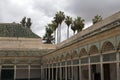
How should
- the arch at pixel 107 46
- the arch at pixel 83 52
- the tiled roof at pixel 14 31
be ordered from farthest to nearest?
the tiled roof at pixel 14 31 < the arch at pixel 83 52 < the arch at pixel 107 46

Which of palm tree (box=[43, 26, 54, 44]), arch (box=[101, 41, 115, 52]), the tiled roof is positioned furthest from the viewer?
palm tree (box=[43, 26, 54, 44])

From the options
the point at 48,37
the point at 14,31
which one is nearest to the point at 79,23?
the point at 48,37

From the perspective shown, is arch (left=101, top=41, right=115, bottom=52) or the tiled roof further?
the tiled roof

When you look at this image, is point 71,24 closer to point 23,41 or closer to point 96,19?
point 96,19

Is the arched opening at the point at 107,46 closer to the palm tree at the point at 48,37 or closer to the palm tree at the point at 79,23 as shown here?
the palm tree at the point at 79,23

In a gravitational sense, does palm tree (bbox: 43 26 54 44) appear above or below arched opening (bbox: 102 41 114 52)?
above

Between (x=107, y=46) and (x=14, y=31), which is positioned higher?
(x=14, y=31)

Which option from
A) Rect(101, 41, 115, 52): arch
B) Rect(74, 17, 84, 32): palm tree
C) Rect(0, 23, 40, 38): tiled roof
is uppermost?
Rect(74, 17, 84, 32): palm tree

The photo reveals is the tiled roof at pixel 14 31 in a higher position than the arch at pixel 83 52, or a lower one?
higher

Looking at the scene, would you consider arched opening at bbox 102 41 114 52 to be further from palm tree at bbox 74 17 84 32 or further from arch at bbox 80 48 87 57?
palm tree at bbox 74 17 84 32

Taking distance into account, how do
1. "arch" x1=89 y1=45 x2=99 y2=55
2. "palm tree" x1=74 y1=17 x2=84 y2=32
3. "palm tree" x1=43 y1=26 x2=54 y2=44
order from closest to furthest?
"arch" x1=89 y1=45 x2=99 y2=55 < "palm tree" x1=74 y1=17 x2=84 y2=32 < "palm tree" x1=43 y1=26 x2=54 y2=44

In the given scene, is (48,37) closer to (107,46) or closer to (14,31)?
(14,31)

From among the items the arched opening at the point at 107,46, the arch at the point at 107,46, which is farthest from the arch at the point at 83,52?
the arched opening at the point at 107,46

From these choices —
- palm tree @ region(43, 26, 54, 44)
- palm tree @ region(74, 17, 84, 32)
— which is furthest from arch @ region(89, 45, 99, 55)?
palm tree @ region(43, 26, 54, 44)
